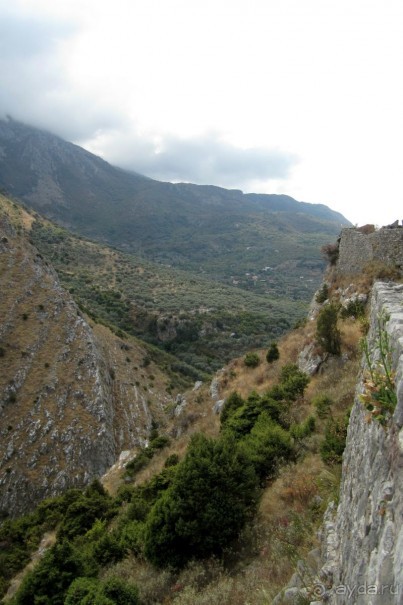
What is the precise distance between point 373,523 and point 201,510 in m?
6.02

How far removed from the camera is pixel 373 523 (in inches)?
111

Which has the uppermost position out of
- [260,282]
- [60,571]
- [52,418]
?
[260,282]

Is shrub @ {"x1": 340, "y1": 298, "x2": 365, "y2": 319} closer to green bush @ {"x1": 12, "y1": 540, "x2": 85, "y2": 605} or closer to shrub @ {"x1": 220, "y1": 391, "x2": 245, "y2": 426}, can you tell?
shrub @ {"x1": 220, "y1": 391, "x2": 245, "y2": 426}

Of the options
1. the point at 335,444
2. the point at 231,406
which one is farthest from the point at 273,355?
the point at 335,444

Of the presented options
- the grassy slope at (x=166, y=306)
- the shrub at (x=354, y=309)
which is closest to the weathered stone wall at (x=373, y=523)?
the shrub at (x=354, y=309)

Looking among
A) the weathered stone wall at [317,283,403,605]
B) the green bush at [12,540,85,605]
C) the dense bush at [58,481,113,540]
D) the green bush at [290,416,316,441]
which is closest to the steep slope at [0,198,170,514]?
the dense bush at [58,481,113,540]

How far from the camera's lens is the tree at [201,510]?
25.9 ft

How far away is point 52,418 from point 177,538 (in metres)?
25.8

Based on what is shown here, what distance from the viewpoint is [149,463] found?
1842 centimetres

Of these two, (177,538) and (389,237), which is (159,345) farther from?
(177,538)

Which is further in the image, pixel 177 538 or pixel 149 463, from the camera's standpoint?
pixel 149 463

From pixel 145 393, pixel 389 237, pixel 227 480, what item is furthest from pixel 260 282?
pixel 227 480

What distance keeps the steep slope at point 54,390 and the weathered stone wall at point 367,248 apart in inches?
887

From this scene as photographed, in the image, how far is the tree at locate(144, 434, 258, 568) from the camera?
788cm
